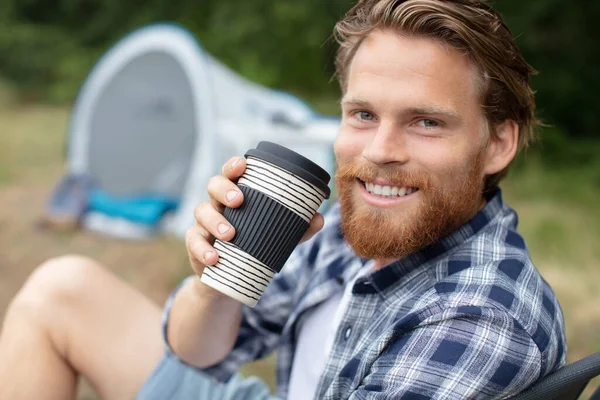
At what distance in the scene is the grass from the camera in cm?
378

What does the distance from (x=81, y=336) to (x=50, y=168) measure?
5.70 meters

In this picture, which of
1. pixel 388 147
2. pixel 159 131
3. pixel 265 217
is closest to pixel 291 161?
pixel 265 217

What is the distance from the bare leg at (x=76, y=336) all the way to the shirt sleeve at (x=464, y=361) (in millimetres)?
772

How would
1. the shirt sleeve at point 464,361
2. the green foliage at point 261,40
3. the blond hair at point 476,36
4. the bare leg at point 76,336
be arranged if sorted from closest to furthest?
the shirt sleeve at point 464,361, the blond hair at point 476,36, the bare leg at point 76,336, the green foliage at point 261,40

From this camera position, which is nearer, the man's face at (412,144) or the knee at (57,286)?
the man's face at (412,144)

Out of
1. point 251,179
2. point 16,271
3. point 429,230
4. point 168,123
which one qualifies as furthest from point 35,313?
point 168,123

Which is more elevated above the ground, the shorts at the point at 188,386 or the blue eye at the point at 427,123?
the blue eye at the point at 427,123

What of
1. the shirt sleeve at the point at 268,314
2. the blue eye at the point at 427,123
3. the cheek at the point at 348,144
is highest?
the blue eye at the point at 427,123

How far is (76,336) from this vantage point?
5.51 feet

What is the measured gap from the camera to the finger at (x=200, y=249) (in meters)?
1.22

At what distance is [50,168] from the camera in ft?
22.7

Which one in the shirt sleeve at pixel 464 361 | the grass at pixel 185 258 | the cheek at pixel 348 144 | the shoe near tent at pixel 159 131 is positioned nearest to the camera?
the shirt sleeve at pixel 464 361

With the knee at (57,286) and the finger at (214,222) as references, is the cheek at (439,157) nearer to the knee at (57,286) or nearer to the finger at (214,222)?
the finger at (214,222)

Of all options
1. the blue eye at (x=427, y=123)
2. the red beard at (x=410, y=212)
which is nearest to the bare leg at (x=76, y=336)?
the red beard at (x=410, y=212)
